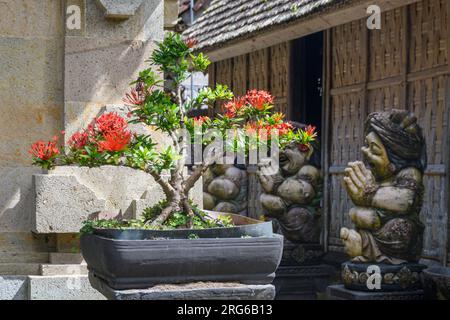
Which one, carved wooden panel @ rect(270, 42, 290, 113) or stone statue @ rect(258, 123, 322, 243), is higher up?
carved wooden panel @ rect(270, 42, 290, 113)

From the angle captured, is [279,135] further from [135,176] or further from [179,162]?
[135,176]

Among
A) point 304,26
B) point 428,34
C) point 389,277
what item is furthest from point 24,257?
point 304,26

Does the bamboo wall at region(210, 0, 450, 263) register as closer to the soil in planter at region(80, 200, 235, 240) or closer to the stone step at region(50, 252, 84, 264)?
the stone step at region(50, 252, 84, 264)

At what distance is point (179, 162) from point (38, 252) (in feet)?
5.90

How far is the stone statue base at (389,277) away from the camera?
28.7 ft

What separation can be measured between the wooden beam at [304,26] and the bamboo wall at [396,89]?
44cm

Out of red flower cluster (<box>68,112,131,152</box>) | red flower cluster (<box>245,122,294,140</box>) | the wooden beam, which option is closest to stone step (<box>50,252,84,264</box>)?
red flower cluster (<box>68,112,131,152</box>)

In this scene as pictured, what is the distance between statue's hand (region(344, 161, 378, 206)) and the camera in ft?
29.0

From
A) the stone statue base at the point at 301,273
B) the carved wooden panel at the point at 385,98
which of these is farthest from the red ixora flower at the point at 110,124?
the carved wooden panel at the point at 385,98

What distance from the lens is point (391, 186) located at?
346 inches

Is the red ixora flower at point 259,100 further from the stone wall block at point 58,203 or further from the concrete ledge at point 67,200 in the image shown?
the stone wall block at point 58,203

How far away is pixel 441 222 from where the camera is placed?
382 inches

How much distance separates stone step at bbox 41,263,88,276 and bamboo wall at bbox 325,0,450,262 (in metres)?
3.74

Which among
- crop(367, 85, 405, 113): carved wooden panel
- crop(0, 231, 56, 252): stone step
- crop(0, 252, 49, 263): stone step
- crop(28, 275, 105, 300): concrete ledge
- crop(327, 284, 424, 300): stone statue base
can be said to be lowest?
crop(327, 284, 424, 300): stone statue base
